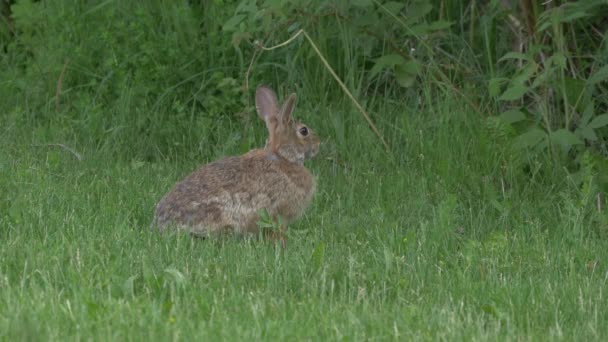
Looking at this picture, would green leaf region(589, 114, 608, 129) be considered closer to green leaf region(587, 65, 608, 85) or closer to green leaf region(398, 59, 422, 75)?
green leaf region(587, 65, 608, 85)

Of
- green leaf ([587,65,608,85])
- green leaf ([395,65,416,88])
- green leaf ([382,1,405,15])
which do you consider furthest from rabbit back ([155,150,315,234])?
green leaf ([587,65,608,85])

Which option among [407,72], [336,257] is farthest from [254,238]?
[407,72]

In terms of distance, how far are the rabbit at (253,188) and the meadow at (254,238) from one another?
6.2 inches

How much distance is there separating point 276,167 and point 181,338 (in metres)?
2.52

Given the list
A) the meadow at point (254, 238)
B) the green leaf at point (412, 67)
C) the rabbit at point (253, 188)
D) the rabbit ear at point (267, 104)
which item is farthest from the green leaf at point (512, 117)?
the rabbit ear at point (267, 104)

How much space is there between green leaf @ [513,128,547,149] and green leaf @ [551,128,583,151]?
0.07 metres

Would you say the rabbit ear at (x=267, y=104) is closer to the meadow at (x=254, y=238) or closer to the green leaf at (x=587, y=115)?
the meadow at (x=254, y=238)

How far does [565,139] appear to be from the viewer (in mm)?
6812

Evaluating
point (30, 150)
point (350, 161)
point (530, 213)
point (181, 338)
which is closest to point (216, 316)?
point (181, 338)

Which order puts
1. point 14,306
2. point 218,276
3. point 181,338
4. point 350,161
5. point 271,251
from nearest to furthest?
point 181,338, point 14,306, point 218,276, point 271,251, point 350,161

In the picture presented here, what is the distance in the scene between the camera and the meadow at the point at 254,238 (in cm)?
458

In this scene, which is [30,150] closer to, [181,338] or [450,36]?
[450,36]

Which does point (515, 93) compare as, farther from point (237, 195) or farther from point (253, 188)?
point (237, 195)

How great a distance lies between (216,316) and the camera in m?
4.49
